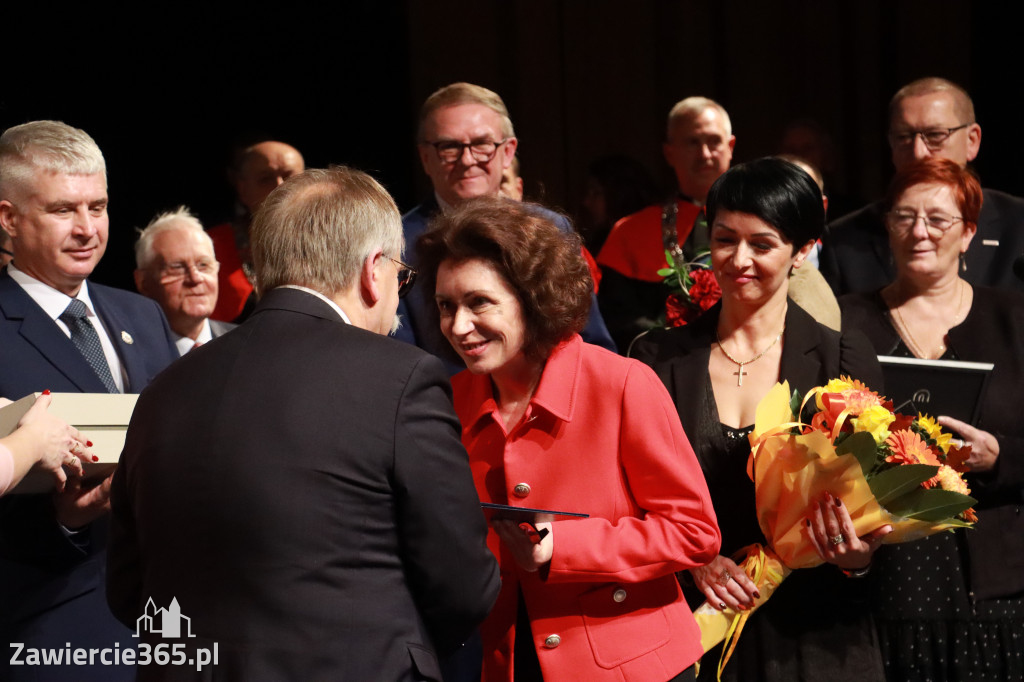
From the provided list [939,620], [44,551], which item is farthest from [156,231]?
[939,620]

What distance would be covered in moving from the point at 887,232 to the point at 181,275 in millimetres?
2346

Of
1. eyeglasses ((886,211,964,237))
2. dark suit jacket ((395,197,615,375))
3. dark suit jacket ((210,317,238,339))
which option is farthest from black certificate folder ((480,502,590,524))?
dark suit jacket ((210,317,238,339))

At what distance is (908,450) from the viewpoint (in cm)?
246

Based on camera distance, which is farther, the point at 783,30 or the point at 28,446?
the point at 783,30

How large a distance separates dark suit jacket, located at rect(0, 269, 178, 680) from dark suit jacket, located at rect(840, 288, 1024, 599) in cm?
201

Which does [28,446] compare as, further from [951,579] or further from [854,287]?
[854,287]

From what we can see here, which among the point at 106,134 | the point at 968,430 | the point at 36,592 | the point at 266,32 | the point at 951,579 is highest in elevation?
the point at 266,32

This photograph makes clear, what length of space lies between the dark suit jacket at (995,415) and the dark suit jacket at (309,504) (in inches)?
63.8

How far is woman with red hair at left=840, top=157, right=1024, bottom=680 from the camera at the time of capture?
2861 millimetres

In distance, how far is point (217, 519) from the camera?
1729 millimetres

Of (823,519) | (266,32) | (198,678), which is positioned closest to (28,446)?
(198,678)

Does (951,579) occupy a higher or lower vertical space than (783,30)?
lower

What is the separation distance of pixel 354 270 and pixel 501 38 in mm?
5010

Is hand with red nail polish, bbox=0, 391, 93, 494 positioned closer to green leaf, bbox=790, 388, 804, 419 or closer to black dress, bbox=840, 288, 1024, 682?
green leaf, bbox=790, 388, 804, 419
